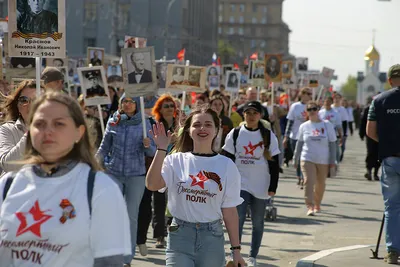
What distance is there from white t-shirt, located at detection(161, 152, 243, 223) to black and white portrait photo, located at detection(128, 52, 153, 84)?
15.1ft

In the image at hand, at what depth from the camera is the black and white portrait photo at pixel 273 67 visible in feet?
80.9

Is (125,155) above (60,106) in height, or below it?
below

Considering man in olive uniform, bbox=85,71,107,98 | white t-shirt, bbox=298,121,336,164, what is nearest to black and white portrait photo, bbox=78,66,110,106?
man in olive uniform, bbox=85,71,107,98

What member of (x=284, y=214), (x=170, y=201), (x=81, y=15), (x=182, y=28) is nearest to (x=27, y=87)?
(x=170, y=201)

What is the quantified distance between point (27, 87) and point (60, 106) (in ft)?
11.3

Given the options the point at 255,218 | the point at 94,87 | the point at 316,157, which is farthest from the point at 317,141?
the point at 255,218

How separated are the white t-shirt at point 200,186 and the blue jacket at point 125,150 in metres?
3.48

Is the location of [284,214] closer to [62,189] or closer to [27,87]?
[27,87]

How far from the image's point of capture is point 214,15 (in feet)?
404

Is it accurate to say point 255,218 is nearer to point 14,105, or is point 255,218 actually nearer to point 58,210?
point 14,105

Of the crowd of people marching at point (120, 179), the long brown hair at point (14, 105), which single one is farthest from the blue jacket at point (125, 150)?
the long brown hair at point (14, 105)

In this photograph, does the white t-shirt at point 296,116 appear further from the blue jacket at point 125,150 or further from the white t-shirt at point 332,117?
the blue jacket at point 125,150

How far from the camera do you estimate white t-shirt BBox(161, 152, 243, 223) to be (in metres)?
6.76

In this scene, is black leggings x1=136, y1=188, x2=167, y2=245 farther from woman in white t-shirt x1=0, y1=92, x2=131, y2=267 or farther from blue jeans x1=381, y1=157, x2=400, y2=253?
woman in white t-shirt x1=0, y1=92, x2=131, y2=267
